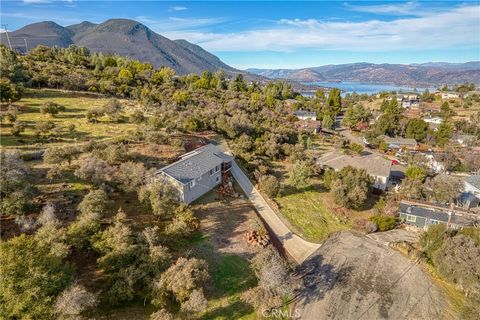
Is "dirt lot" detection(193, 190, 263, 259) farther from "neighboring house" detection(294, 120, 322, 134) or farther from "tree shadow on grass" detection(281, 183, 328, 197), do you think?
"neighboring house" detection(294, 120, 322, 134)

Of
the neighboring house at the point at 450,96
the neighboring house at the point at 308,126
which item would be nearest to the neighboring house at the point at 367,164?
the neighboring house at the point at 308,126

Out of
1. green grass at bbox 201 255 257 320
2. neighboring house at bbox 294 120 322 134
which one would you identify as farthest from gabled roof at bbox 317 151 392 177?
green grass at bbox 201 255 257 320

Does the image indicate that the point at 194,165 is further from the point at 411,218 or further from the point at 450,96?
the point at 450,96

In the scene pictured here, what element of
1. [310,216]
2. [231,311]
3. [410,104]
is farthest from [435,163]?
[410,104]

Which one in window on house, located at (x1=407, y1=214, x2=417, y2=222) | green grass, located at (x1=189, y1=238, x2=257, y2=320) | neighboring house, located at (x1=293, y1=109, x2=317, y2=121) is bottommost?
window on house, located at (x1=407, y1=214, x2=417, y2=222)

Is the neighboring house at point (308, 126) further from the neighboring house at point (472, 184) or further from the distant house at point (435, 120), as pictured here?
the distant house at point (435, 120)

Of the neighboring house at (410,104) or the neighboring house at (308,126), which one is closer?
the neighboring house at (308,126)

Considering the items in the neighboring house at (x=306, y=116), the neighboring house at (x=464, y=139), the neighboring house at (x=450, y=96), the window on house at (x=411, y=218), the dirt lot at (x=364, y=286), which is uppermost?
the neighboring house at (x=450, y=96)
